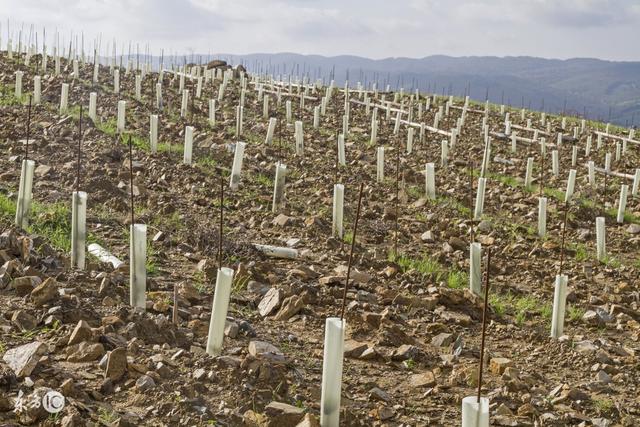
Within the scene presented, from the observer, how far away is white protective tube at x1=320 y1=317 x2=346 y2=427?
3863 millimetres

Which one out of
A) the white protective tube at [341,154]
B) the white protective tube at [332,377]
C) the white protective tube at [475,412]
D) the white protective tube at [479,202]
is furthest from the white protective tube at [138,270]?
the white protective tube at [341,154]

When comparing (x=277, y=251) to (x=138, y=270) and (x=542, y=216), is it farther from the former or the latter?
(x=542, y=216)

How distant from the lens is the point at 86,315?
484 cm

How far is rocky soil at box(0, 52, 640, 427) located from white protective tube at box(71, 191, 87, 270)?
5.2 inches

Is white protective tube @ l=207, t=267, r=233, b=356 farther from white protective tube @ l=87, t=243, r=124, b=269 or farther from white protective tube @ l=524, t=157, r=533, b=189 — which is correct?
white protective tube @ l=524, t=157, r=533, b=189

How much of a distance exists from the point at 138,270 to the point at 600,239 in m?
6.78

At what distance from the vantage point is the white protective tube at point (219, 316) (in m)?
4.61

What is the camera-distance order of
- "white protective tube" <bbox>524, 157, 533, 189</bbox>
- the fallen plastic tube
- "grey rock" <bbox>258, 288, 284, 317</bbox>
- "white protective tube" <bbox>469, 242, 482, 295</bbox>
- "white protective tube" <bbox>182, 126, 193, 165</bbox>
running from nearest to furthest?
1. "grey rock" <bbox>258, 288, 284, 317</bbox>
2. "white protective tube" <bbox>469, 242, 482, 295</bbox>
3. the fallen plastic tube
4. "white protective tube" <bbox>182, 126, 193, 165</bbox>
5. "white protective tube" <bbox>524, 157, 533, 189</bbox>

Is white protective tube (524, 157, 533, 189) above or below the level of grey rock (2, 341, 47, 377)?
above

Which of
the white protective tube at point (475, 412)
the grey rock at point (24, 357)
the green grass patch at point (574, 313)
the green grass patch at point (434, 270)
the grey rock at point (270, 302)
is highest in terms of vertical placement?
the white protective tube at point (475, 412)

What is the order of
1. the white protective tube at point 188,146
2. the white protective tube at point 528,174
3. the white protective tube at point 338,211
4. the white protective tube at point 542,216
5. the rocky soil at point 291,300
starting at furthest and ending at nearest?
the white protective tube at point 528,174
the white protective tube at point 188,146
the white protective tube at point 542,216
the white protective tube at point 338,211
the rocky soil at point 291,300

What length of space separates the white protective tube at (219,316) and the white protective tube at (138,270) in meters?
0.91
